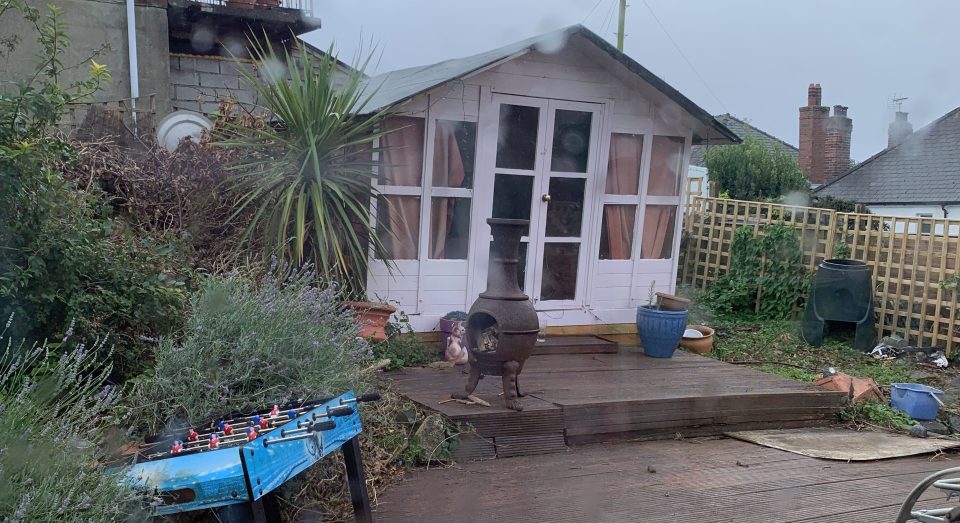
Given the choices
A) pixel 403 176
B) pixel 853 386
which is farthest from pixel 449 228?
pixel 853 386

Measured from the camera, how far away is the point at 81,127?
5.97 m

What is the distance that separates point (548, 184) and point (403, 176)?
4.18 feet

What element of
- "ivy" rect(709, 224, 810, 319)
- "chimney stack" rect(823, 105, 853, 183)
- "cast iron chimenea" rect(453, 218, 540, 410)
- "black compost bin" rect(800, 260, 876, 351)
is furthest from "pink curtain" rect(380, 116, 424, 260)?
"chimney stack" rect(823, 105, 853, 183)

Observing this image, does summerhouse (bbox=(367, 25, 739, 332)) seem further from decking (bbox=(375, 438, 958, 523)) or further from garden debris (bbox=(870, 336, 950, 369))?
garden debris (bbox=(870, 336, 950, 369))

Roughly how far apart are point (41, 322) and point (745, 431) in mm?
4469

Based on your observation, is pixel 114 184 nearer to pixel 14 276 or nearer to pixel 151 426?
pixel 14 276

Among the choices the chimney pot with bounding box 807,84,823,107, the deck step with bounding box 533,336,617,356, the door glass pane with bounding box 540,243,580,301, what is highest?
the chimney pot with bounding box 807,84,823,107

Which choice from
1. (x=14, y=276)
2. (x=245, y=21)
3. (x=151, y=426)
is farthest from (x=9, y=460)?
(x=245, y=21)

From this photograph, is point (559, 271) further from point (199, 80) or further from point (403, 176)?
point (199, 80)

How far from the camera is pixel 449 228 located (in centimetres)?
624

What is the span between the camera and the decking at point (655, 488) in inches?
148

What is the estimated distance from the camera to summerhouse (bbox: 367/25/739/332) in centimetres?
602

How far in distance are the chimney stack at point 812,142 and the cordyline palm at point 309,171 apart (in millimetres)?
14952

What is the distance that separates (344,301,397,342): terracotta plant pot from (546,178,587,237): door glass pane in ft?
5.68
